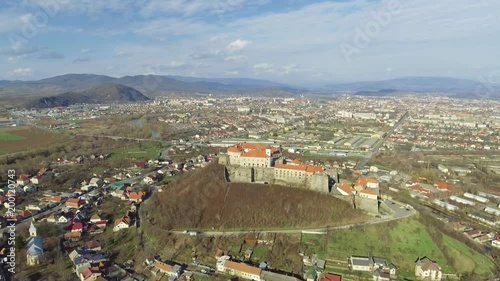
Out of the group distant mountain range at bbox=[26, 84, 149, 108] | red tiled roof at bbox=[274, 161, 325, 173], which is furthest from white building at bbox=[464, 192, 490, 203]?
distant mountain range at bbox=[26, 84, 149, 108]

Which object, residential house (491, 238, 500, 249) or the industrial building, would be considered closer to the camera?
residential house (491, 238, 500, 249)

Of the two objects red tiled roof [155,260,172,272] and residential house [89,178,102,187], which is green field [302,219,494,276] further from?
residential house [89,178,102,187]

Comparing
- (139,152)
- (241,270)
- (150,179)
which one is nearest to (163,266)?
(241,270)

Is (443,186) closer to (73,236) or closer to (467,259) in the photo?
(467,259)

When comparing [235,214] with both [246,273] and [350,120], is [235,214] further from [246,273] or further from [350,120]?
[350,120]

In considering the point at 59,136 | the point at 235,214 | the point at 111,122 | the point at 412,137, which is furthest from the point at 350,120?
the point at 235,214

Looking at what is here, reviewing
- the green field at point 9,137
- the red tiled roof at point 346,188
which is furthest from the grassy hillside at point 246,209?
the green field at point 9,137

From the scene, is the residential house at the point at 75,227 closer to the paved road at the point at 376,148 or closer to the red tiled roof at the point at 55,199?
the red tiled roof at the point at 55,199
